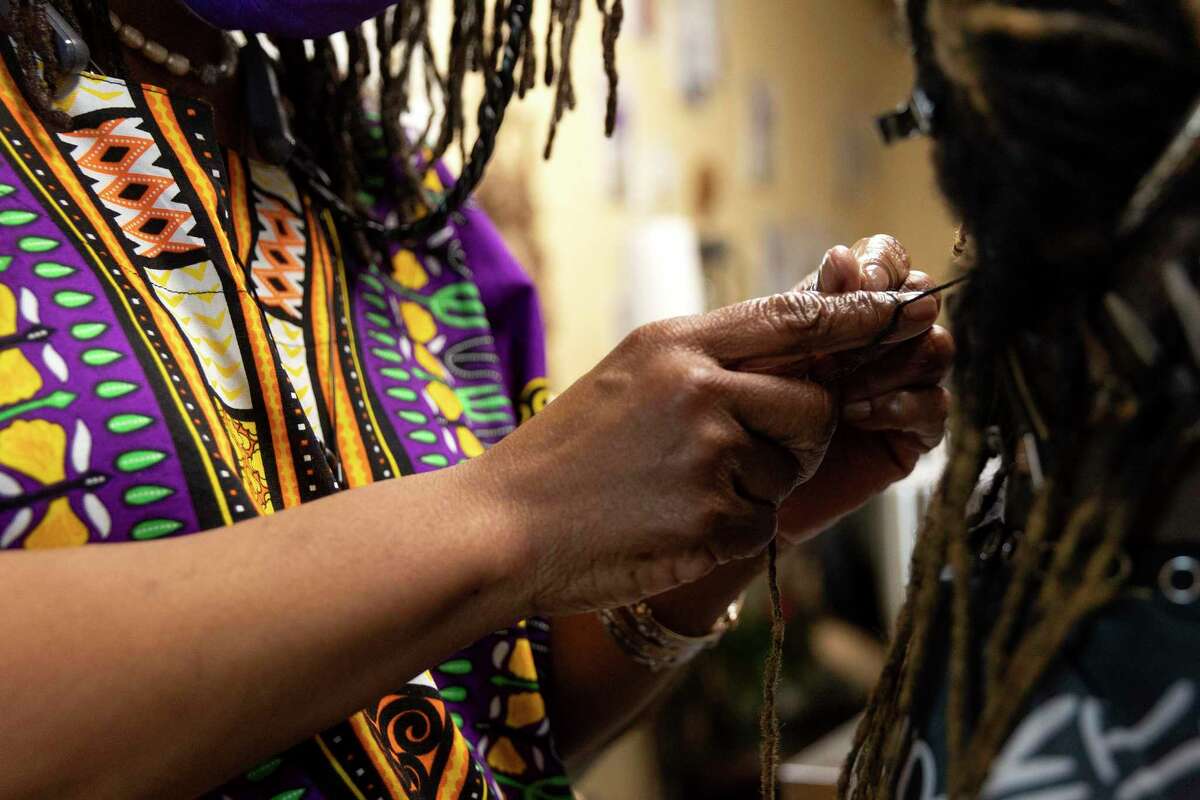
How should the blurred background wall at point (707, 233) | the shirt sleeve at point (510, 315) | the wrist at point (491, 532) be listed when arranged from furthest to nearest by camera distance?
the blurred background wall at point (707, 233)
the shirt sleeve at point (510, 315)
the wrist at point (491, 532)

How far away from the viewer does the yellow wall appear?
97.3 inches

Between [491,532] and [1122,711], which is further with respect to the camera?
[491,532]

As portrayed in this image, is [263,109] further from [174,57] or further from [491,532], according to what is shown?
[491,532]

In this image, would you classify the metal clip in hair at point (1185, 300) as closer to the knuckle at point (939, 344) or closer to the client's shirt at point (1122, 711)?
the client's shirt at point (1122, 711)

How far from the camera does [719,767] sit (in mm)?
2576

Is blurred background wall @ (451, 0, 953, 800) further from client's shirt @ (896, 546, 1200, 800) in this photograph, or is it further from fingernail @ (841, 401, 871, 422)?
client's shirt @ (896, 546, 1200, 800)

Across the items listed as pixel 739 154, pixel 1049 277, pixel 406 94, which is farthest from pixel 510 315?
pixel 739 154

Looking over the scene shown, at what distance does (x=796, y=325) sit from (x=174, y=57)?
44cm

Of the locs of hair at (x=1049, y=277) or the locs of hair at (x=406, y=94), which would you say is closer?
the locs of hair at (x=1049, y=277)

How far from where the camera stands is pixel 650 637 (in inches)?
32.0

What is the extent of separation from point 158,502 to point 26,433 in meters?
0.07

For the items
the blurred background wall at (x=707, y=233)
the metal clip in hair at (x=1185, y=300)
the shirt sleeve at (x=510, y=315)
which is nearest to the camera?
the metal clip in hair at (x=1185, y=300)

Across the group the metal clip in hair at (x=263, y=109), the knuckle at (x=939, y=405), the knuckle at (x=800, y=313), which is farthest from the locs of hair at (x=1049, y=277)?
the metal clip in hair at (x=263, y=109)

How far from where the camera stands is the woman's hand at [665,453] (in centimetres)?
51
